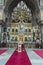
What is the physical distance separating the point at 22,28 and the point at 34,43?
3.45 meters

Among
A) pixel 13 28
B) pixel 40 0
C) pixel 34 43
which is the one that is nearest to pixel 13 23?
pixel 13 28

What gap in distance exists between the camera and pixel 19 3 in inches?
1283

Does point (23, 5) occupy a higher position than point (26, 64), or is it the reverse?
point (23, 5)

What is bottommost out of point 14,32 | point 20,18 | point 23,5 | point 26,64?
point 26,64

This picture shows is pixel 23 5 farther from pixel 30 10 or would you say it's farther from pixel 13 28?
pixel 13 28

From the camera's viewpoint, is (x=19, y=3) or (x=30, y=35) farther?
(x=19, y=3)

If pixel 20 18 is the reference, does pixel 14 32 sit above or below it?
below

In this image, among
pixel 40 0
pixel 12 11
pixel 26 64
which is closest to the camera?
pixel 26 64

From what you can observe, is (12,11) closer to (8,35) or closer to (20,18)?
(20,18)

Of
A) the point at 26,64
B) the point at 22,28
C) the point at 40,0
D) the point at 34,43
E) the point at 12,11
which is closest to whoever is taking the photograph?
the point at 26,64

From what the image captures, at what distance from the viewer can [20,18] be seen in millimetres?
31031

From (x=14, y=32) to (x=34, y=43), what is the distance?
4.09 metres

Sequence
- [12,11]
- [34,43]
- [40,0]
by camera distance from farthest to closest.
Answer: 1. [12,11]
2. [34,43]
3. [40,0]

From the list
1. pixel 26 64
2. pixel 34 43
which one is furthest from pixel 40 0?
pixel 26 64
